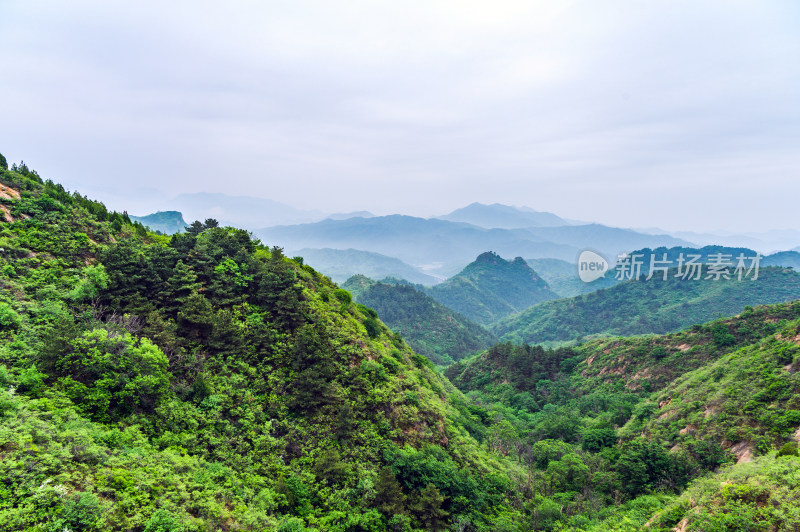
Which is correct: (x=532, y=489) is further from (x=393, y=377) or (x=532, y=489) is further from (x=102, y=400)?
(x=102, y=400)

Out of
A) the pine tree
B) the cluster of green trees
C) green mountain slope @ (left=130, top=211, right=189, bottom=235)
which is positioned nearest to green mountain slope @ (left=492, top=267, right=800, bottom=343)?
the cluster of green trees

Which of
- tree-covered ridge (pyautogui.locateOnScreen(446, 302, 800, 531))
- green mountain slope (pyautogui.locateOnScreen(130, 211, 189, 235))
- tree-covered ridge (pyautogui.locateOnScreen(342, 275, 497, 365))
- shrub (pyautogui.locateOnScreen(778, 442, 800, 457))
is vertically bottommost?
tree-covered ridge (pyautogui.locateOnScreen(342, 275, 497, 365))

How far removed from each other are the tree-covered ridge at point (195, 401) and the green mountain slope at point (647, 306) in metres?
111

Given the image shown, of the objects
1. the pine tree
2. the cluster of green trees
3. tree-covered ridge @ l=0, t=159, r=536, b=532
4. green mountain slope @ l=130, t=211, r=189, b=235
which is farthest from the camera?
green mountain slope @ l=130, t=211, r=189, b=235

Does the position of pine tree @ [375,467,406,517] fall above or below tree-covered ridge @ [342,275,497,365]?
above

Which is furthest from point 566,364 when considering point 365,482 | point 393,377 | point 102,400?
point 102,400

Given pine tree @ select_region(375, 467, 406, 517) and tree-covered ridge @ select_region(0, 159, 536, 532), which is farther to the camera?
pine tree @ select_region(375, 467, 406, 517)

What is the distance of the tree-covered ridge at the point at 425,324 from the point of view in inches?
4016

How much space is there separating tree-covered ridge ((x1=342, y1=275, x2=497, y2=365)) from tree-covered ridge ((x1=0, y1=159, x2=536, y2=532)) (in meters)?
73.8

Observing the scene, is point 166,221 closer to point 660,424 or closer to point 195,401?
point 195,401

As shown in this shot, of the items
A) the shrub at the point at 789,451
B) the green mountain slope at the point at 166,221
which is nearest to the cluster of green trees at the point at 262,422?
the shrub at the point at 789,451

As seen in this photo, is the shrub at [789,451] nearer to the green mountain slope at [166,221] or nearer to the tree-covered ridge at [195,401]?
the tree-covered ridge at [195,401]

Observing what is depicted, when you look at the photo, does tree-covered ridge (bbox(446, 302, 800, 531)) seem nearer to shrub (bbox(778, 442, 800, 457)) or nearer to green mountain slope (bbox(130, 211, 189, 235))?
shrub (bbox(778, 442, 800, 457))

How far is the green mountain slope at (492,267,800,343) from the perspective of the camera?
104312 mm
